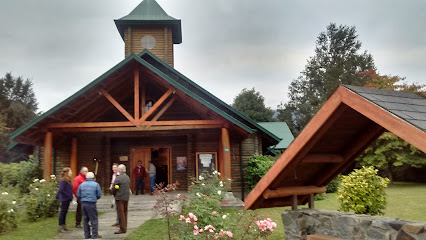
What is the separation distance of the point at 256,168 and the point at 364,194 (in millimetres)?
7151

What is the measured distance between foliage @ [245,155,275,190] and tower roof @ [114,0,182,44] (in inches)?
384

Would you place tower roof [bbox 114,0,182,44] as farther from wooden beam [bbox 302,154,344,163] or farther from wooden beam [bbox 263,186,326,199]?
wooden beam [bbox 302,154,344,163]

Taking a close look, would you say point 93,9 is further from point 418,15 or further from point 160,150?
point 418,15

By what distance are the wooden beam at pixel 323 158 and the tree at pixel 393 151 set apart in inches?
747

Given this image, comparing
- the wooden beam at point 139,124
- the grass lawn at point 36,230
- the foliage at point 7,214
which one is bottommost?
the grass lawn at point 36,230

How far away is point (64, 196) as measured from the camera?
9.02 m

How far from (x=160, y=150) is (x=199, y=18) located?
21226 millimetres

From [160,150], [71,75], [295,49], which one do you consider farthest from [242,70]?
[160,150]

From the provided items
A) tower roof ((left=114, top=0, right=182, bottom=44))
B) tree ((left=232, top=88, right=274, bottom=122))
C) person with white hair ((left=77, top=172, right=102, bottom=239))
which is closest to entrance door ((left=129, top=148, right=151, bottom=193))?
tower roof ((left=114, top=0, right=182, bottom=44))

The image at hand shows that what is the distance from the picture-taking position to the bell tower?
20.6 meters

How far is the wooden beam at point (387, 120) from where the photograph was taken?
305cm

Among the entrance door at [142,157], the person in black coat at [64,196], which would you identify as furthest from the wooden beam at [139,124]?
the person in black coat at [64,196]

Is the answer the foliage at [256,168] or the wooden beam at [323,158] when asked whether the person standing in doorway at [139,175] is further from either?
Result: the wooden beam at [323,158]

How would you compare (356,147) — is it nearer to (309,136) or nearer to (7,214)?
(309,136)
